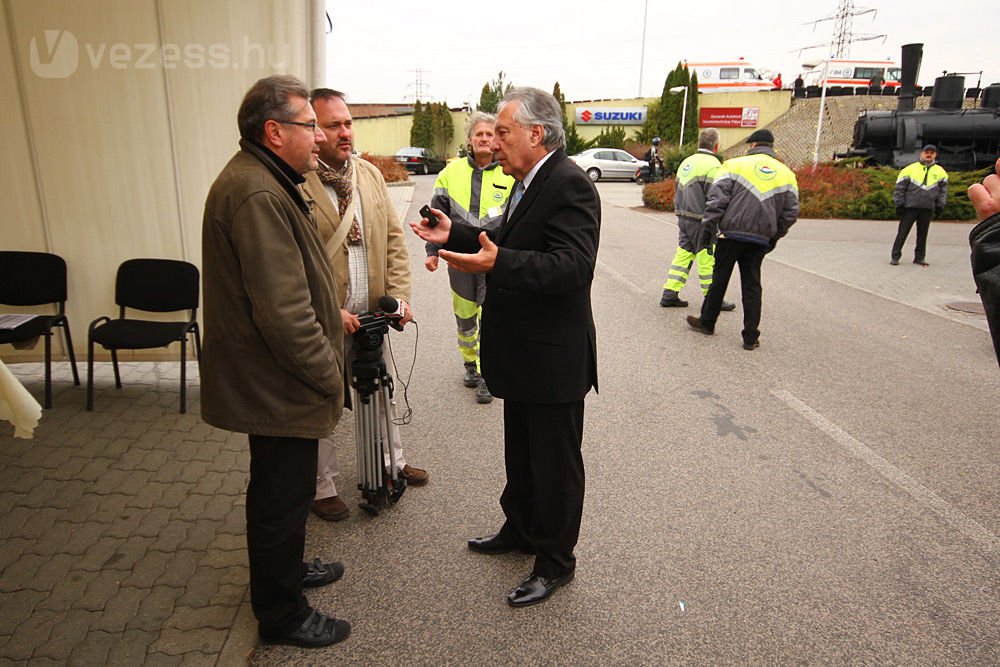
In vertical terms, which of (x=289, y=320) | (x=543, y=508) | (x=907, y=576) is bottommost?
(x=907, y=576)

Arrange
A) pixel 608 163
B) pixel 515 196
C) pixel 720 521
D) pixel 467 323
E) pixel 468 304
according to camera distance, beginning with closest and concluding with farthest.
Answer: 1. pixel 515 196
2. pixel 720 521
3. pixel 468 304
4. pixel 467 323
5. pixel 608 163

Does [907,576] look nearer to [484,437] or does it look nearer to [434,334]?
[484,437]

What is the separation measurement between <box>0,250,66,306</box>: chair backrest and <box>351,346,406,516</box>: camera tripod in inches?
121

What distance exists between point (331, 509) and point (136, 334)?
2283 millimetres

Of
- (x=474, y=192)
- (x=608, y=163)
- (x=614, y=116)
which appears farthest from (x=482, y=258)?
(x=614, y=116)

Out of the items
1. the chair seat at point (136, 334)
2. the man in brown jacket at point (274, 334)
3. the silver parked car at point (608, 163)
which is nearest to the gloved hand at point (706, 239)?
the chair seat at point (136, 334)

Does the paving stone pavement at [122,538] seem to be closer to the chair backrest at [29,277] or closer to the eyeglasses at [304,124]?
the chair backrest at [29,277]

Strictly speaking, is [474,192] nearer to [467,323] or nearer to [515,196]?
[467,323]

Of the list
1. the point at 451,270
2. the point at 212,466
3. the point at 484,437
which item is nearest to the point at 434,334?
the point at 451,270

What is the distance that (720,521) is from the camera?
343 centimetres

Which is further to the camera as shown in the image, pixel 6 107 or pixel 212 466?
pixel 6 107

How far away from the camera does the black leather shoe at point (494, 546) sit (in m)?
3.11

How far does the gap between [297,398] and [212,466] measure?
1.90 meters

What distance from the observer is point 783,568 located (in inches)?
120
